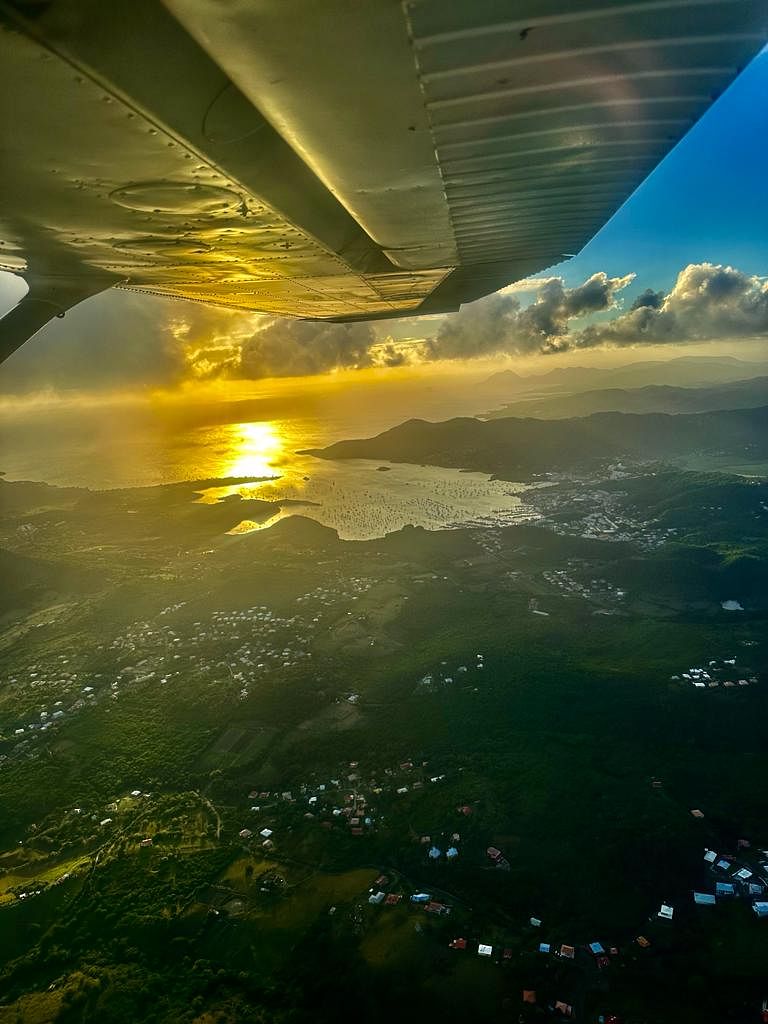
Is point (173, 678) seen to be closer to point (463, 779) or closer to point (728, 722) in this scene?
point (463, 779)

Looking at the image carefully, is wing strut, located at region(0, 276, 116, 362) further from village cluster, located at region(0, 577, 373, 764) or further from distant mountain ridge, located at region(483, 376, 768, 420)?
distant mountain ridge, located at region(483, 376, 768, 420)

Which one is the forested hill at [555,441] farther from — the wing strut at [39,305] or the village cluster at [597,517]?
the wing strut at [39,305]

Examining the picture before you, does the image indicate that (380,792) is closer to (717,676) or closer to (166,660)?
(166,660)

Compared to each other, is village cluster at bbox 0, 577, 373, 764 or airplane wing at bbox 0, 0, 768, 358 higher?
airplane wing at bbox 0, 0, 768, 358

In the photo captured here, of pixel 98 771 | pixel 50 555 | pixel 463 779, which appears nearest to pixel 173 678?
pixel 98 771

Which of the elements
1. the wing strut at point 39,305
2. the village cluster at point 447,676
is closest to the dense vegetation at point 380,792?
the village cluster at point 447,676

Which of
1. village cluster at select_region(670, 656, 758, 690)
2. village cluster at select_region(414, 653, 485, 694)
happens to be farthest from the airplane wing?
village cluster at select_region(670, 656, 758, 690)

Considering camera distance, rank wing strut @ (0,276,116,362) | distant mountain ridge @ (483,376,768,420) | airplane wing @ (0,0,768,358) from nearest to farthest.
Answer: airplane wing @ (0,0,768,358), wing strut @ (0,276,116,362), distant mountain ridge @ (483,376,768,420)
